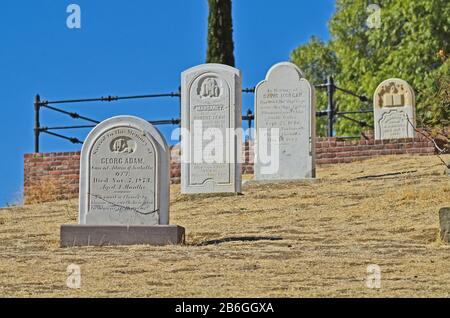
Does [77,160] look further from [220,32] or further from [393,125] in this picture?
[393,125]

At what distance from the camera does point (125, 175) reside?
42.9 ft

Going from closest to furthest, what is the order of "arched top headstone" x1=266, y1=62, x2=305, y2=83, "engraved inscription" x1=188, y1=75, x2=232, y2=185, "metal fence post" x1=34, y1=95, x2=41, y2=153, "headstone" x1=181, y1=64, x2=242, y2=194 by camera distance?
"headstone" x1=181, y1=64, x2=242, y2=194 < "engraved inscription" x1=188, y1=75, x2=232, y2=185 < "arched top headstone" x1=266, y1=62, x2=305, y2=83 < "metal fence post" x1=34, y1=95, x2=41, y2=153

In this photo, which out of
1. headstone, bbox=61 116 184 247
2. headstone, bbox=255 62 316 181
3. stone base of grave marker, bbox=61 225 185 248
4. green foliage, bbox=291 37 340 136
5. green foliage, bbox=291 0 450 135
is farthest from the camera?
green foliage, bbox=291 37 340 136

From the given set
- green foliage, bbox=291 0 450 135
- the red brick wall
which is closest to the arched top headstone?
the red brick wall

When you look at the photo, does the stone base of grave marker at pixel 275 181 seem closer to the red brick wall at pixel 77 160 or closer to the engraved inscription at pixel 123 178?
the red brick wall at pixel 77 160

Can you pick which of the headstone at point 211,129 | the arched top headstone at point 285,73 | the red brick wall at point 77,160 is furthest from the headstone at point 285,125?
the red brick wall at point 77,160

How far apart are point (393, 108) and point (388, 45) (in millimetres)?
11741

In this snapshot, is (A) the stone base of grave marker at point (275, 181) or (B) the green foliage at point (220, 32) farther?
(B) the green foliage at point (220, 32)

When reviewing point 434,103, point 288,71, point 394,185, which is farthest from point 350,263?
point 288,71

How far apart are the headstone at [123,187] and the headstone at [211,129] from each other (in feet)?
15.4

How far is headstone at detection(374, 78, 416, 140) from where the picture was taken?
24.7 m

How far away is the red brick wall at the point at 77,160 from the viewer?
22000mm

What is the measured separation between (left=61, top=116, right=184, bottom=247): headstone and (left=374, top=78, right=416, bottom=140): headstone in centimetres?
1252

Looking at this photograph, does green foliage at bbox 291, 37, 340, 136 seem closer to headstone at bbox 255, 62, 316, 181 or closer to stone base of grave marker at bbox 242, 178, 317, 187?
headstone at bbox 255, 62, 316, 181
